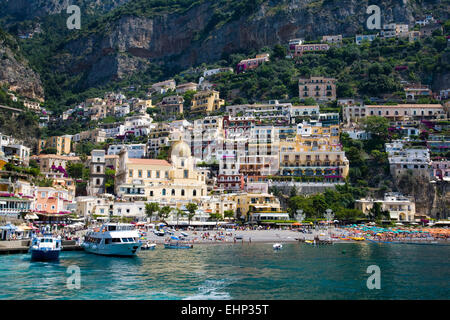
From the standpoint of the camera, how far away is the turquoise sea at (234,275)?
29706mm

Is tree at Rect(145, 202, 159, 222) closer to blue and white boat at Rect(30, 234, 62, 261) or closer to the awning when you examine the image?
the awning

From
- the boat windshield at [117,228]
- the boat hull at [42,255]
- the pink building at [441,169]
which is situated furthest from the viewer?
the pink building at [441,169]

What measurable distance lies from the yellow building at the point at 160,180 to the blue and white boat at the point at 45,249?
38.9 meters

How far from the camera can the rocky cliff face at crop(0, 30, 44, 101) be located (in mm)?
155375

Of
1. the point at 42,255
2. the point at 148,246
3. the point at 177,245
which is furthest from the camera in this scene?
the point at 177,245

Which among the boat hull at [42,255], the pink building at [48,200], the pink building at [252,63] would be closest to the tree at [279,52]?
the pink building at [252,63]

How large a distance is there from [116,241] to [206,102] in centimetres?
9162

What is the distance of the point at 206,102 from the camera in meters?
138

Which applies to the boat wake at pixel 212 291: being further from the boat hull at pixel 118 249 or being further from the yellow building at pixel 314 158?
the yellow building at pixel 314 158

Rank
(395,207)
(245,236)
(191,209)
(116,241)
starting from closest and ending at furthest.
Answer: (116,241) < (245,236) < (191,209) < (395,207)

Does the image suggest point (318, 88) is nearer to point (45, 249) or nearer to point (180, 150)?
point (180, 150)

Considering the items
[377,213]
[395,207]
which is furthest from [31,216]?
[395,207]

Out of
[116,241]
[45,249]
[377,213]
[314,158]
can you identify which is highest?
[314,158]

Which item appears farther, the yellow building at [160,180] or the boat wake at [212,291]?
the yellow building at [160,180]
